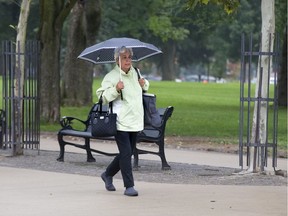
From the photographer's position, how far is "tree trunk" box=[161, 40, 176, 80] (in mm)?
83250

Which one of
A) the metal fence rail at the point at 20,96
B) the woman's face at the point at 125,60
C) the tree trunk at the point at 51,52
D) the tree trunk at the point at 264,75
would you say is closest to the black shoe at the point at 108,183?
the woman's face at the point at 125,60

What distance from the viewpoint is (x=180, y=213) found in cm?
900

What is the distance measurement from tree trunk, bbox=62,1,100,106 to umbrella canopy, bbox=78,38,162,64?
16352mm

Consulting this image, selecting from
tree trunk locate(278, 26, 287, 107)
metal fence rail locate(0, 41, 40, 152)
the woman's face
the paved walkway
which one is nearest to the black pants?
the paved walkway

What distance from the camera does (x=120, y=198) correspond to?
9953mm

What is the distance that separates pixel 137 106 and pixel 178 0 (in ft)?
75.4

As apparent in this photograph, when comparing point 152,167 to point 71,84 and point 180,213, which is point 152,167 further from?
Result: point 71,84

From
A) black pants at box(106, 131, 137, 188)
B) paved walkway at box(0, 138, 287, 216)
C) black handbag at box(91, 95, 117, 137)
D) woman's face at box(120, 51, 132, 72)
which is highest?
woman's face at box(120, 51, 132, 72)

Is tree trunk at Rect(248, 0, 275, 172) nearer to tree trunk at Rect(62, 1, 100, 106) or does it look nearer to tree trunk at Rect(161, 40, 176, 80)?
tree trunk at Rect(62, 1, 100, 106)

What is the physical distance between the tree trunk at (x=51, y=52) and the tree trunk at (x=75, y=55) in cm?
675

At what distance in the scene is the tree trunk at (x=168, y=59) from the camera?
83.2 m

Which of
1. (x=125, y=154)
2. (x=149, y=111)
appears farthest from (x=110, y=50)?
(x=125, y=154)

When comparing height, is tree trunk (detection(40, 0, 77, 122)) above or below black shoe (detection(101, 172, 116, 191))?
above

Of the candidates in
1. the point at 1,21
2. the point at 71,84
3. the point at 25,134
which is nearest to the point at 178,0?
the point at 71,84
